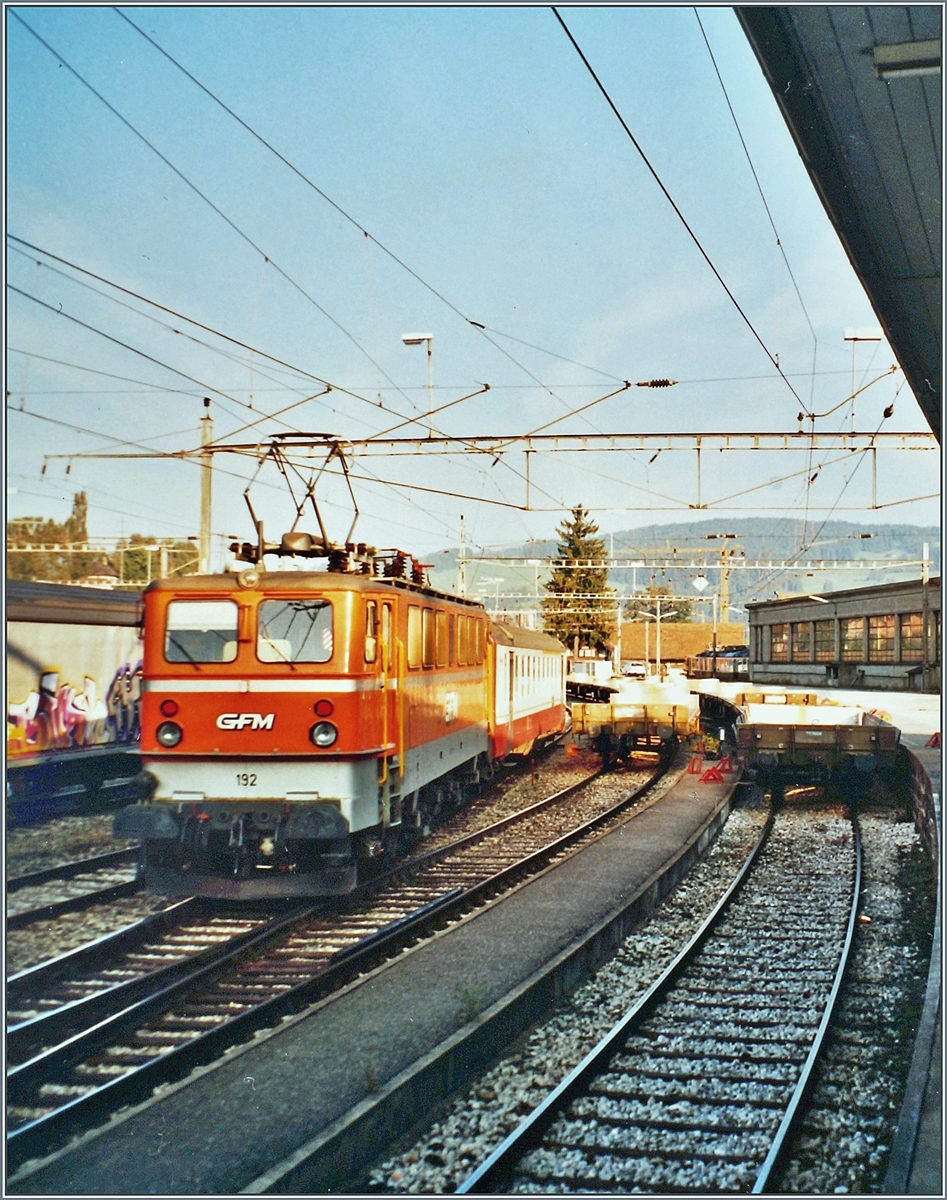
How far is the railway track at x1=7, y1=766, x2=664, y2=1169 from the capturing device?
5492mm

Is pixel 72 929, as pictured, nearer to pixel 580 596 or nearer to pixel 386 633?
pixel 386 633

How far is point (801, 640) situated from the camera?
25078 millimetres

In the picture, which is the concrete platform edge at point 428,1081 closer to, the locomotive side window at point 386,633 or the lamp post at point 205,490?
the locomotive side window at point 386,633

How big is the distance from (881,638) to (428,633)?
8522 mm

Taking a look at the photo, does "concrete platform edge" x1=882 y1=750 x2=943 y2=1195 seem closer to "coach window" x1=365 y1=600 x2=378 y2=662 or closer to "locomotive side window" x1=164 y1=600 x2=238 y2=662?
"coach window" x1=365 y1=600 x2=378 y2=662

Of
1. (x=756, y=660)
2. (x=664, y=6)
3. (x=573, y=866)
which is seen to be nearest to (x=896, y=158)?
(x=664, y=6)

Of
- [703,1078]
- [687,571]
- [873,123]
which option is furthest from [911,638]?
[687,571]

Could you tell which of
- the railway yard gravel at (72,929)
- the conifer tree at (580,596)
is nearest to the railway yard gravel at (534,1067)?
the railway yard gravel at (72,929)

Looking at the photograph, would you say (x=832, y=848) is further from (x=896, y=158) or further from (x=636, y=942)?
(x=896, y=158)

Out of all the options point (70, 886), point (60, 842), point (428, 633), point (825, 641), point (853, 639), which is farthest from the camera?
point (825, 641)

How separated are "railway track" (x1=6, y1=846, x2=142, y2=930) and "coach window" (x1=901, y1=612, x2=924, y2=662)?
438 inches

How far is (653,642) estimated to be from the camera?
74375 millimetres

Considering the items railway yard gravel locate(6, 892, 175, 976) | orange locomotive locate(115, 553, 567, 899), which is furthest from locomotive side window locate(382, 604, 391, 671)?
railway yard gravel locate(6, 892, 175, 976)

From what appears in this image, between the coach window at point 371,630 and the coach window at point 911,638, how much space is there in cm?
863
